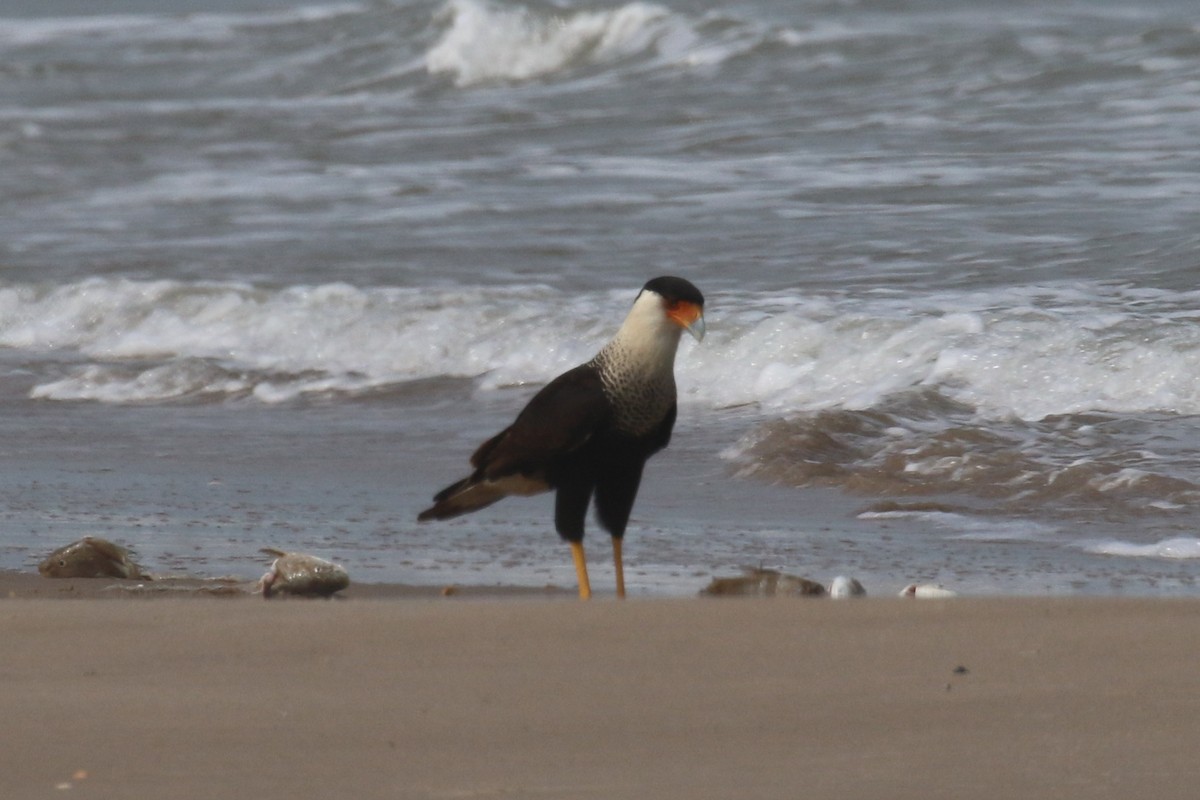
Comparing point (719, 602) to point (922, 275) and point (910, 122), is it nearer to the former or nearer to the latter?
point (922, 275)

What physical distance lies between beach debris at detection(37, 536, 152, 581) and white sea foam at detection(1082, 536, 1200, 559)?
253 cm

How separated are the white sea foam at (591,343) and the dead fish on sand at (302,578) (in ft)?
8.26

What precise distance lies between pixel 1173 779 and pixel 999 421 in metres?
3.99

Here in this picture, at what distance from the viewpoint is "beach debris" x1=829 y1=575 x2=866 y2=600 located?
4500 mm

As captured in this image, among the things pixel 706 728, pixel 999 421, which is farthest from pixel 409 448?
pixel 706 728

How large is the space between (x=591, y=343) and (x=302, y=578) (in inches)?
156

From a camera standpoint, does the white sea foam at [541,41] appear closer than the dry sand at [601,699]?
No

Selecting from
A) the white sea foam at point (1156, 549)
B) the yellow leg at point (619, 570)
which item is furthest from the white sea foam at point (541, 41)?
the yellow leg at point (619, 570)

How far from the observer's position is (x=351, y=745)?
3037 millimetres

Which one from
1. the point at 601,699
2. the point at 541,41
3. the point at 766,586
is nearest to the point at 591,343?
the point at 766,586

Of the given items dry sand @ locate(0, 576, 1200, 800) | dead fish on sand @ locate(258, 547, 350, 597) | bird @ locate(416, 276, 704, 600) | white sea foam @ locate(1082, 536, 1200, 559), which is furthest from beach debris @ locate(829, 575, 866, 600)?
dead fish on sand @ locate(258, 547, 350, 597)

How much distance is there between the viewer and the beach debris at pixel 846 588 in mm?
4500

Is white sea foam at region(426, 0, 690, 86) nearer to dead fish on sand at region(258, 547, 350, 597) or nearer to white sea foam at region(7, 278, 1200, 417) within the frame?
white sea foam at region(7, 278, 1200, 417)

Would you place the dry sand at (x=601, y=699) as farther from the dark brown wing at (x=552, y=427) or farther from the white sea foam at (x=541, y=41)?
the white sea foam at (x=541, y=41)
